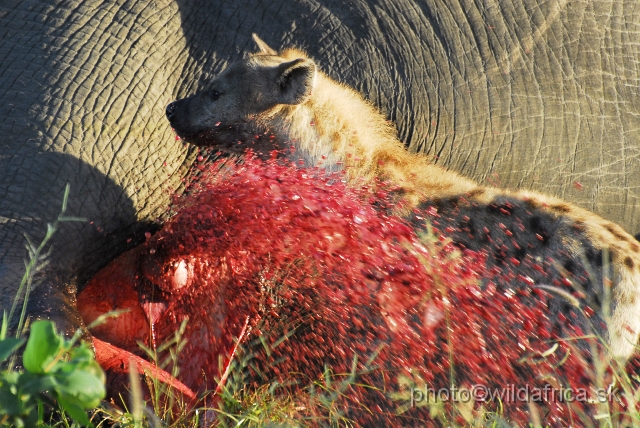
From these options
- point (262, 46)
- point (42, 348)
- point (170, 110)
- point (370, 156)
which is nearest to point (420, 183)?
point (370, 156)

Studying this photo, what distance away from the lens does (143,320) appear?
4016mm

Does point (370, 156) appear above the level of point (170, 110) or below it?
above

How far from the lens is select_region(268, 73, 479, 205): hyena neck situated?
3838 mm

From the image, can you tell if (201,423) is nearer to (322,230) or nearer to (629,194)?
(322,230)

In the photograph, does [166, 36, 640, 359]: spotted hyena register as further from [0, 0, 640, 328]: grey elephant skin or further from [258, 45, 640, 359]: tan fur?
[0, 0, 640, 328]: grey elephant skin

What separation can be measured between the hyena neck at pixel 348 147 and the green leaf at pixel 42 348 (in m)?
1.89

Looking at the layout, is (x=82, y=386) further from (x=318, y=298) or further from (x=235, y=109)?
(x=235, y=109)

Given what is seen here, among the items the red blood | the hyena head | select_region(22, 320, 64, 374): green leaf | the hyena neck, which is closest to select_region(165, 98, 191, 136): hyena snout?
the hyena head

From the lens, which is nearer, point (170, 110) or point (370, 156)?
point (370, 156)

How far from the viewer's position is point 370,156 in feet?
12.8

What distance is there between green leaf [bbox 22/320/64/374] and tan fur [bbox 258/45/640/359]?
189 centimetres

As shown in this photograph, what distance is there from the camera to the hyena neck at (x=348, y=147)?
384 cm

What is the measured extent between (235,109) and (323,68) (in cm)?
58

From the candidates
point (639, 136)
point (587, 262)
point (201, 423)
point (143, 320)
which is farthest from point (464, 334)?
point (639, 136)
